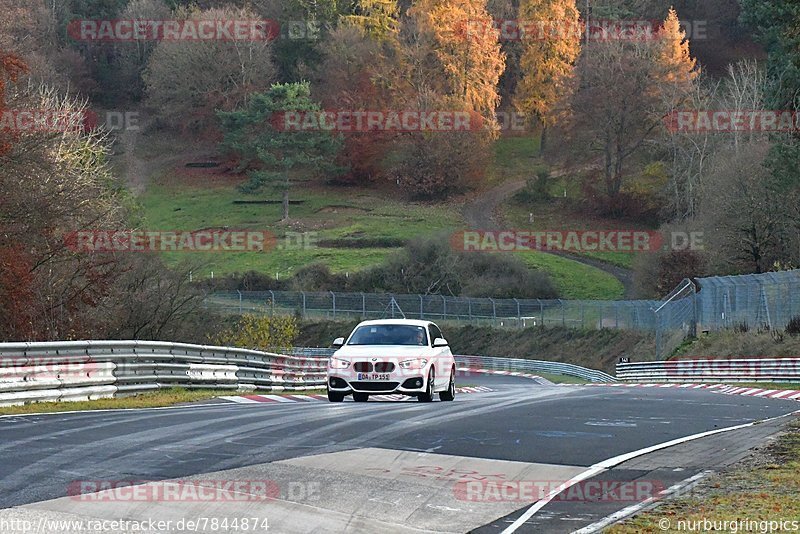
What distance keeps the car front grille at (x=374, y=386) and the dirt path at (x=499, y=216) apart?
55.9 m

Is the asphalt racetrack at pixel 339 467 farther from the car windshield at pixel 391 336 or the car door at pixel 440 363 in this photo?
the car windshield at pixel 391 336

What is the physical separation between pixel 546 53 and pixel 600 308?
4806cm

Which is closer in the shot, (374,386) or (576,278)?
(374,386)

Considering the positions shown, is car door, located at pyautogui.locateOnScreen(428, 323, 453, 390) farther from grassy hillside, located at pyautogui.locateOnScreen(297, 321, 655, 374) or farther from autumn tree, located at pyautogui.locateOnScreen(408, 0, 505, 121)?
autumn tree, located at pyautogui.locateOnScreen(408, 0, 505, 121)

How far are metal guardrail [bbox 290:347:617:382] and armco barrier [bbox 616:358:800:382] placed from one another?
369 centimetres

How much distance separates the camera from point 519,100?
107 metres

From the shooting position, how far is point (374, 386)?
21.7 metres

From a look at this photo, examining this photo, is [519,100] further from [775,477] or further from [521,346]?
[775,477]

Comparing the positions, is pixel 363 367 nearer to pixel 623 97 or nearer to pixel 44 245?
pixel 44 245

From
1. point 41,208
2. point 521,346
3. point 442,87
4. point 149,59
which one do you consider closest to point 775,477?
point 41,208

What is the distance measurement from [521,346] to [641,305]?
33.5 feet

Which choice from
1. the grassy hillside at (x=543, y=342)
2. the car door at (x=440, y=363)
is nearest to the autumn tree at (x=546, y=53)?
the grassy hillside at (x=543, y=342)

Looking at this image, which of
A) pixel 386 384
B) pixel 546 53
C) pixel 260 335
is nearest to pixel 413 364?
pixel 386 384

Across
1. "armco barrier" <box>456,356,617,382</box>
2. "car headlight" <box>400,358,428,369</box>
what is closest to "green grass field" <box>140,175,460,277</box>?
"armco barrier" <box>456,356,617,382</box>
